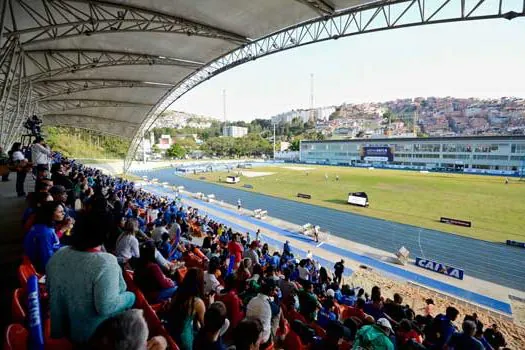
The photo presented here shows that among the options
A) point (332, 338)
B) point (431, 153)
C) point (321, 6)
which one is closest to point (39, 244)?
A: point (332, 338)

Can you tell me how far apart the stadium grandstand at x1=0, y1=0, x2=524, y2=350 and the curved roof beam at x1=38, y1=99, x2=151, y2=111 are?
6105 mm

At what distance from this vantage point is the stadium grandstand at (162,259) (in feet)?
5.55

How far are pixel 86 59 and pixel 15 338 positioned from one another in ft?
55.8

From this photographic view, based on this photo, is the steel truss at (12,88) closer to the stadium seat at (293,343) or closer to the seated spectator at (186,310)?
the seated spectator at (186,310)

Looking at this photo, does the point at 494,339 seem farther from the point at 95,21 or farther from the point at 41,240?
the point at 95,21

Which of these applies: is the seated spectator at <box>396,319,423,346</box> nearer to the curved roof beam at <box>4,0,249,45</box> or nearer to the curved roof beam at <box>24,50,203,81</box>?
the curved roof beam at <box>4,0,249,45</box>

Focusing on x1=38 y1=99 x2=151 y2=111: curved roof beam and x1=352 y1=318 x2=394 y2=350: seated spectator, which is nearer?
x1=352 y1=318 x2=394 y2=350: seated spectator

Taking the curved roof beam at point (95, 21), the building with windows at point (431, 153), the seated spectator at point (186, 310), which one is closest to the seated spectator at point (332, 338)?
the seated spectator at point (186, 310)

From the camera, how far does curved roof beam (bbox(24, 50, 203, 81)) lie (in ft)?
48.6

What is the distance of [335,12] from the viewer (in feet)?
34.2

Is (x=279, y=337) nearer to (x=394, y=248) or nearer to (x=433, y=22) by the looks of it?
(x=433, y=22)

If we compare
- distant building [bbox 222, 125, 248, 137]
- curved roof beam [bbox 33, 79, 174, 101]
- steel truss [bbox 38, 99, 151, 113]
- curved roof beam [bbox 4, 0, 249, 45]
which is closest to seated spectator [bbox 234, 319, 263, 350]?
curved roof beam [bbox 4, 0, 249, 45]

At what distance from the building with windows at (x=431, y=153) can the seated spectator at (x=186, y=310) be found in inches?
2309

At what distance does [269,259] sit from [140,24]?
31.8 ft
